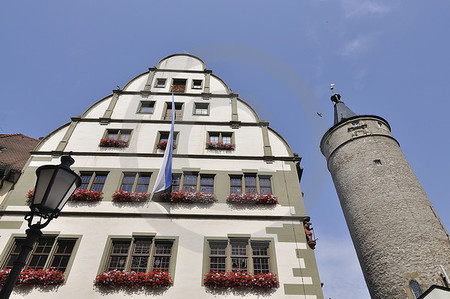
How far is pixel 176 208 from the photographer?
37.8 feet

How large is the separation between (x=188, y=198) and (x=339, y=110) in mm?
22540

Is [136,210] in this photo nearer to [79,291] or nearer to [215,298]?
[79,291]

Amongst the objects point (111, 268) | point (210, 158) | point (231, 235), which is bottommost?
point (111, 268)

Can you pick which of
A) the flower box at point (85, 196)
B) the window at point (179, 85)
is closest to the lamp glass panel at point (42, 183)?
the flower box at point (85, 196)

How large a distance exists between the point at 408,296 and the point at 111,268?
15106 mm

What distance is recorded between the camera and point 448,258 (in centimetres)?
1625

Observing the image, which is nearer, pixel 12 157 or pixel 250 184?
pixel 250 184

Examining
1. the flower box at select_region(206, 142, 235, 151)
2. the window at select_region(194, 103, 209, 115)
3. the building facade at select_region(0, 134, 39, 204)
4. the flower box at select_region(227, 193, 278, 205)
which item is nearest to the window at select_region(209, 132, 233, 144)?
the flower box at select_region(206, 142, 235, 151)

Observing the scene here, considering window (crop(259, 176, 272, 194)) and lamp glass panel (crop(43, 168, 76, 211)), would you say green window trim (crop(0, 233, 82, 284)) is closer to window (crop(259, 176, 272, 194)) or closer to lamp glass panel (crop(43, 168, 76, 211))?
lamp glass panel (crop(43, 168, 76, 211))

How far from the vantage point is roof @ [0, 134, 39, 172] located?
13.3 metres

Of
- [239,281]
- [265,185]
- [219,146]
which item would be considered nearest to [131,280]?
[239,281]

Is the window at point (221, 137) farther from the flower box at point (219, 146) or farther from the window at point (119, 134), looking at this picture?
the window at point (119, 134)

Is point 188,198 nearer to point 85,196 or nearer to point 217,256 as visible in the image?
point 217,256

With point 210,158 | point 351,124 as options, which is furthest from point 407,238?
point 210,158
